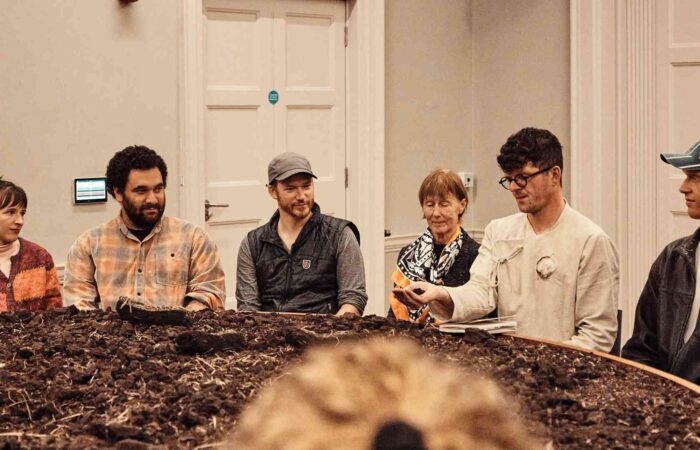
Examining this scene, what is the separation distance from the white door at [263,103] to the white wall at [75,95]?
38cm

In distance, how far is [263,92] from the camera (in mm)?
5891

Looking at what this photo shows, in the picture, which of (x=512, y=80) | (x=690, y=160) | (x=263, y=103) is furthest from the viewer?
(x=512, y=80)

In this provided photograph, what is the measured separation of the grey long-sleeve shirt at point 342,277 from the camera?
390 cm

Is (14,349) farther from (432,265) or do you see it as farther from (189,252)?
(432,265)

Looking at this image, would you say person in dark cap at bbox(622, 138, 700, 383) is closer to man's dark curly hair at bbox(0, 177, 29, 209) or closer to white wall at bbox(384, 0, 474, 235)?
man's dark curly hair at bbox(0, 177, 29, 209)

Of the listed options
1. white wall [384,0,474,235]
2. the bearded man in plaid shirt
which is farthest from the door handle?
the bearded man in plaid shirt

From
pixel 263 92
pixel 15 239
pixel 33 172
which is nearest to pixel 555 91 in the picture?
pixel 263 92

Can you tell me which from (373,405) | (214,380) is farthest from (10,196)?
(373,405)

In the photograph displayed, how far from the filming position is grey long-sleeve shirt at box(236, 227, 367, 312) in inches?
153

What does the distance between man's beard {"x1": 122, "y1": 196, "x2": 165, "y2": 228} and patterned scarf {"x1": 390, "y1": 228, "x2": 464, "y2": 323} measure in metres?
0.91

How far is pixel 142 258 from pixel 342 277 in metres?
0.74

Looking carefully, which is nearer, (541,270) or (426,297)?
(426,297)

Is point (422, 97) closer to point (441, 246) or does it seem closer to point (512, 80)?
point (512, 80)

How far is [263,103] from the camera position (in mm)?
5898
